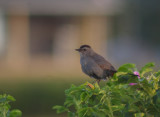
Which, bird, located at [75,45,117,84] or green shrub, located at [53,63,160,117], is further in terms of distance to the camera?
bird, located at [75,45,117,84]

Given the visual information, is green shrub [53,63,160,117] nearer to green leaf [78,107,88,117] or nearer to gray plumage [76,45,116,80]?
green leaf [78,107,88,117]

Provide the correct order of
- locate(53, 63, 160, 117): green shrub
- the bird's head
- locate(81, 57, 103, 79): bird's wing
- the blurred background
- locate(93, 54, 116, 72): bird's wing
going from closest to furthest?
1. locate(53, 63, 160, 117): green shrub
2. locate(93, 54, 116, 72): bird's wing
3. locate(81, 57, 103, 79): bird's wing
4. the bird's head
5. the blurred background

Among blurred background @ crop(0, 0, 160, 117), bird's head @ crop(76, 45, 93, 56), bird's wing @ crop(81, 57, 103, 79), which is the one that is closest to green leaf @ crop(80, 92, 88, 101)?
bird's wing @ crop(81, 57, 103, 79)

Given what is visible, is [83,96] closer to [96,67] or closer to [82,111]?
[82,111]

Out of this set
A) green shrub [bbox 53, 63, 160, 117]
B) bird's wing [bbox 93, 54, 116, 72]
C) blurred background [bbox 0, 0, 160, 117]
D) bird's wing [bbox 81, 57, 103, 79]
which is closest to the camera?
green shrub [bbox 53, 63, 160, 117]

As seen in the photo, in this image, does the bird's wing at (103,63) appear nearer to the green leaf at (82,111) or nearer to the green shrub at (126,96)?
the green shrub at (126,96)

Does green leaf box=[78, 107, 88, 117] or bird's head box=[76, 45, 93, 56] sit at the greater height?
bird's head box=[76, 45, 93, 56]

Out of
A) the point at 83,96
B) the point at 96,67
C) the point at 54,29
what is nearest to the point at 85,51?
the point at 96,67

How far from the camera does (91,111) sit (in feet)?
9.35

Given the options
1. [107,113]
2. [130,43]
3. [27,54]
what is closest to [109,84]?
[107,113]

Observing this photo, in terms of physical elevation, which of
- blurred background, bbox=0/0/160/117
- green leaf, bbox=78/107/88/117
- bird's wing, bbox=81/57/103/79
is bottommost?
green leaf, bbox=78/107/88/117

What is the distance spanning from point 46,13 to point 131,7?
5.96 m

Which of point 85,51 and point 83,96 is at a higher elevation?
point 85,51

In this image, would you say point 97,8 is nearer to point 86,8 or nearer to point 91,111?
point 86,8
